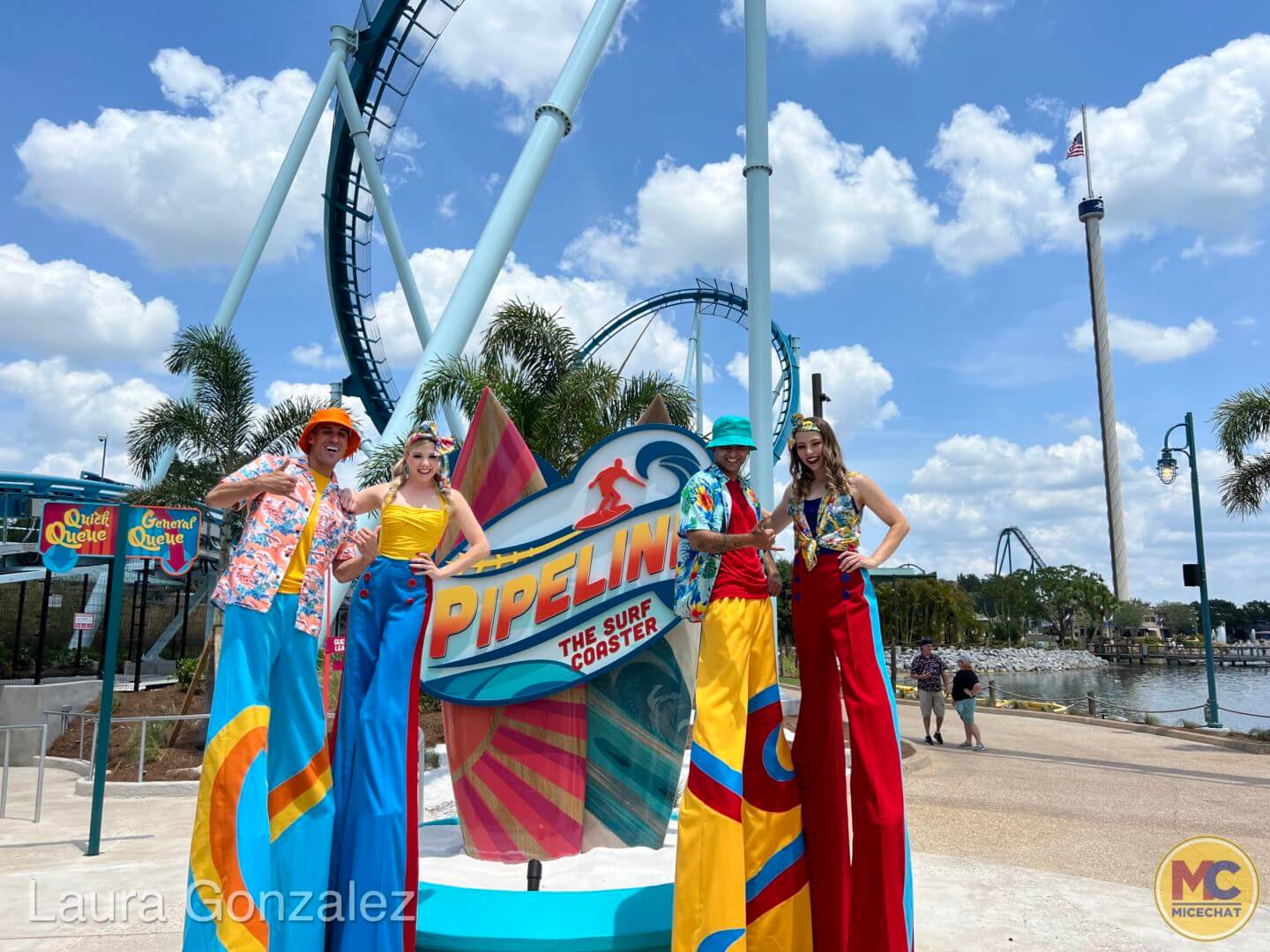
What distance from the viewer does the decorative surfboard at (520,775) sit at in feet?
18.0

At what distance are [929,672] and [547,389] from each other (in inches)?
280

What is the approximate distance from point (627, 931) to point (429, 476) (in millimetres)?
2100

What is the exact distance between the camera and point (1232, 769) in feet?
34.1

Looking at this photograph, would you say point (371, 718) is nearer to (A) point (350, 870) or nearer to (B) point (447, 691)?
(A) point (350, 870)

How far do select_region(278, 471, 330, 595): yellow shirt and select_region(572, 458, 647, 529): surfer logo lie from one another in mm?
2497

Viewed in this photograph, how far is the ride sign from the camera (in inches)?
219

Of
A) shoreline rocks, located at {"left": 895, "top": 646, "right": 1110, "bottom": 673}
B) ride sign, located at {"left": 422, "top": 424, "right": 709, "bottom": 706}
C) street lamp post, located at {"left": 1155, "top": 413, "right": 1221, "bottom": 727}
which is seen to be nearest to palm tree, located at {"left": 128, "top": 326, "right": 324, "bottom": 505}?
ride sign, located at {"left": 422, "top": 424, "right": 709, "bottom": 706}

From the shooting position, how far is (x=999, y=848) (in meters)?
6.36

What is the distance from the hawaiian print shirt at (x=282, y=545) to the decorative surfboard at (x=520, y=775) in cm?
225

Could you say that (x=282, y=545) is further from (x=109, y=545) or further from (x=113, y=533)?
(x=113, y=533)

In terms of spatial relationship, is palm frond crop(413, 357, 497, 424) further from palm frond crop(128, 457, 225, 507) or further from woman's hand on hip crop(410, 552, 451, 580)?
woman's hand on hip crop(410, 552, 451, 580)

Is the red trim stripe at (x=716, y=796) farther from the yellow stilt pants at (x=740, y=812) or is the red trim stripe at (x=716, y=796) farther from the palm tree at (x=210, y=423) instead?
the palm tree at (x=210, y=423)

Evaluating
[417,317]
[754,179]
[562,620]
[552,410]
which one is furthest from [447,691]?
[417,317]

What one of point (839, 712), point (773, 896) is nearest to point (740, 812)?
point (773, 896)
